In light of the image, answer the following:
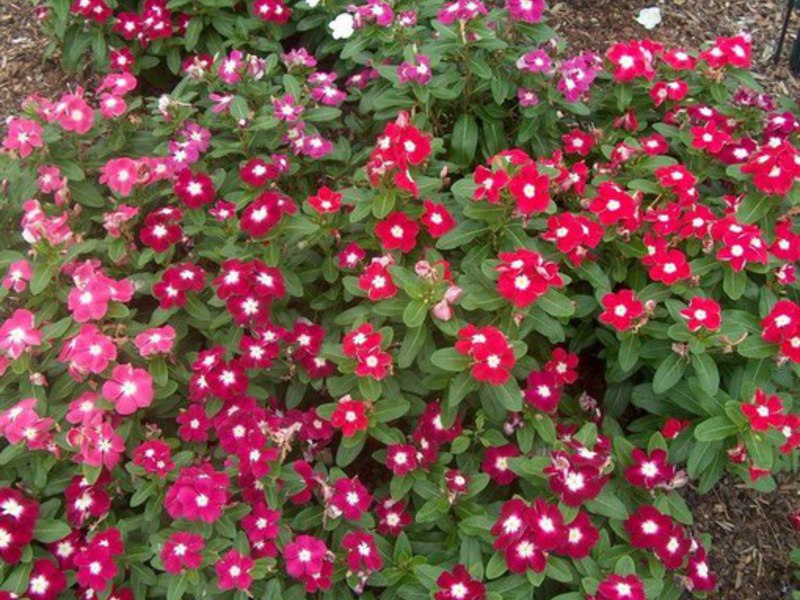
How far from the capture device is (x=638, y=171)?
3635mm

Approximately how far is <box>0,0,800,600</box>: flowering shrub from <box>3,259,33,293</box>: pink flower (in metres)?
0.02

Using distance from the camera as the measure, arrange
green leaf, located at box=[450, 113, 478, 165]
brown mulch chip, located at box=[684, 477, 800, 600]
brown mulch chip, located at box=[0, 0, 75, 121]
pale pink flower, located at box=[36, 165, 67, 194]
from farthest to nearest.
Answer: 1. brown mulch chip, located at box=[0, 0, 75, 121]
2. green leaf, located at box=[450, 113, 478, 165]
3. pale pink flower, located at box=[36, 165, 67, 194]
4. brown mulch chip, located at box=[684, 477, 800, 600]

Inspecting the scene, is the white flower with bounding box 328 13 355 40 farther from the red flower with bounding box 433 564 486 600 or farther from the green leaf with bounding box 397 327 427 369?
the red flower with bounding box 433 564 486 600

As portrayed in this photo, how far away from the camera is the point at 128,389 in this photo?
2.94 metres

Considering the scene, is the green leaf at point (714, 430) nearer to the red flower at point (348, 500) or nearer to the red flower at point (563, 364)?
the red flower at point (563, 364)

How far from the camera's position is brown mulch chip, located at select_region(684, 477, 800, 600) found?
11.2ft

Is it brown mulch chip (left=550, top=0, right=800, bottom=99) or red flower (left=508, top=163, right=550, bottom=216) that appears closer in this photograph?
red flower (left=508, top=163, right=550, bottom=216)

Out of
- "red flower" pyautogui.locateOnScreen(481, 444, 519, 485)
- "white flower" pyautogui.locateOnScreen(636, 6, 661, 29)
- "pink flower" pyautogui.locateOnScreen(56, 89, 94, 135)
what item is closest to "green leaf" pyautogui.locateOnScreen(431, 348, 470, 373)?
"red flower" pyautogui.locateOnScreen(481, 444, 519, 485)

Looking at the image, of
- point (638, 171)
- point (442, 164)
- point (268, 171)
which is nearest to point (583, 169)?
point (638, 171)

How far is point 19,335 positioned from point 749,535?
10.2 ft

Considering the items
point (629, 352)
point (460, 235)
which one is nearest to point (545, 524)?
point (629, 352)

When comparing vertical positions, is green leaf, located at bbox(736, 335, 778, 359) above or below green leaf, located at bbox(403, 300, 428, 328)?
below

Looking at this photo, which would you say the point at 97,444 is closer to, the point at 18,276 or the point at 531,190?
the point at 18,276

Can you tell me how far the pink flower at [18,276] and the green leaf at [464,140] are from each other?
203 cm
